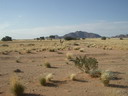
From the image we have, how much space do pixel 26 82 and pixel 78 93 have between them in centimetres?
489

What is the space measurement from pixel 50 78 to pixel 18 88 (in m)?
4.10

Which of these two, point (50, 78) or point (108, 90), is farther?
point (50, 78)

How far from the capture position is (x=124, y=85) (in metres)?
15.7

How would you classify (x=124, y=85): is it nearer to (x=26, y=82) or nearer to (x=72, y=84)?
(x=72, y=84)

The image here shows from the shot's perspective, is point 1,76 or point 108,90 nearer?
point 108,90

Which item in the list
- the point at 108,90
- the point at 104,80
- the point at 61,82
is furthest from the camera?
the point at 61,82

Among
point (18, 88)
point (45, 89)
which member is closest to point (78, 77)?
point (45, 89)

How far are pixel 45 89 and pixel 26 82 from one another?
2704 millimetres

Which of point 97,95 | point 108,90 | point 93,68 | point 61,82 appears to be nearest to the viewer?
point 97,95

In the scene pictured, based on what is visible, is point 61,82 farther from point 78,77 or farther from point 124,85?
point 124,85

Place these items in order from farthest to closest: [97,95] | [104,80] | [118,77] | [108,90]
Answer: [118,77], [104,80], [108,90], [97,95]

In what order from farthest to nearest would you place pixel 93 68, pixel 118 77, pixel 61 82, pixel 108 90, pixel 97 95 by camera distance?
pixel 93 68 < pixel 118 77 < pixel 61 82 < pixel 108 90 < pixel 97 95

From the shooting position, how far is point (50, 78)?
1733 cm

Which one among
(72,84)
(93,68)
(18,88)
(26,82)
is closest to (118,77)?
(93,68)
